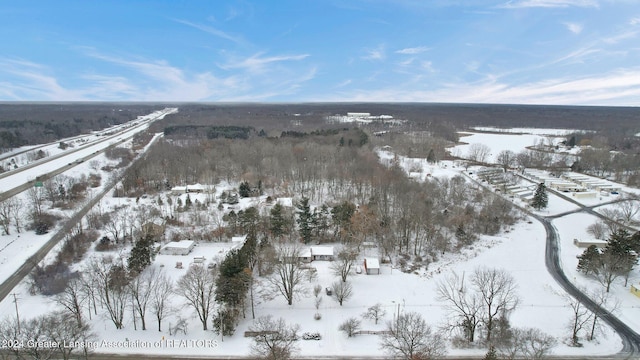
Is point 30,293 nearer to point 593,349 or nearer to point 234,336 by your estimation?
point 234,336

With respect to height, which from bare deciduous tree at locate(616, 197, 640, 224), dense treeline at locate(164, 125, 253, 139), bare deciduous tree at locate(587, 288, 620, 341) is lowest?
bare deciduous tree at locate(587, 288, 620, 341)

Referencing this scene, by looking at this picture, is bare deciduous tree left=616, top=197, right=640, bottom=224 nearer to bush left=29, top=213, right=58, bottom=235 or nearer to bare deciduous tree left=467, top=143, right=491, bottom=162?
bare deciduous tree left=467, top=143, right=491, bottom=162

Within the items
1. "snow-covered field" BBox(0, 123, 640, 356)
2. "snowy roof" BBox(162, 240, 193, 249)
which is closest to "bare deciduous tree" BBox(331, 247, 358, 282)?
"snow-covered field" BBox(0, 123, 640, 356)

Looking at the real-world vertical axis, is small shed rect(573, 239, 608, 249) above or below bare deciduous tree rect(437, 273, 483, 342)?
above

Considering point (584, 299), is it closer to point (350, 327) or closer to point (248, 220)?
point (350, 327)

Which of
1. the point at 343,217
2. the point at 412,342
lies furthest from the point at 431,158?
the point at 412,342

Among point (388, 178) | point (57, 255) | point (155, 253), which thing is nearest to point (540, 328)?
point (388, 178)
